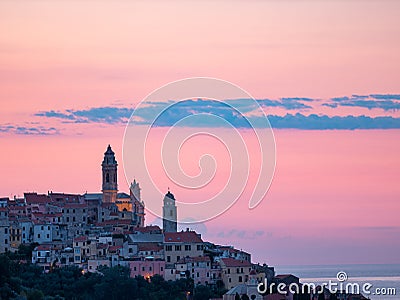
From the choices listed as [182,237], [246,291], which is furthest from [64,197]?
[246,291]

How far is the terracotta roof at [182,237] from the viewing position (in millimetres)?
89938

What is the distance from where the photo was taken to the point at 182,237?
298ft

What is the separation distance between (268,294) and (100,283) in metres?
11.2

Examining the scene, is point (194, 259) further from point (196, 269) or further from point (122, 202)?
point (122, 202)

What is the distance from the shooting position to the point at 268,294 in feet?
269

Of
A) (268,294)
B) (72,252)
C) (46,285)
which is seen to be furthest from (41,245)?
(268,294)

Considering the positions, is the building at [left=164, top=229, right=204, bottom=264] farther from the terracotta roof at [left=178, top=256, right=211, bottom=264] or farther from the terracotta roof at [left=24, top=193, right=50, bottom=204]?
the terracotta roof at [left=24, top=193, right=50, bottom=204]

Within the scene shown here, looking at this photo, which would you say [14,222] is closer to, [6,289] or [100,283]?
[100,283]

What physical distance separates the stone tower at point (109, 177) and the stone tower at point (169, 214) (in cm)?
970

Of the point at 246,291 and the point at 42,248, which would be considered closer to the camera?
the point at 246,291

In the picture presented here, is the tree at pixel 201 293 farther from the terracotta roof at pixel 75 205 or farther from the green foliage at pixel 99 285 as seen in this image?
the terracotta roof at pixel 75 205

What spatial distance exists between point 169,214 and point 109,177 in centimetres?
1238

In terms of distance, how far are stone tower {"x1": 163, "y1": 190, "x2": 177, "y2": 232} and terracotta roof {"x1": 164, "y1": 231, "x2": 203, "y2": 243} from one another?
832 centimetres

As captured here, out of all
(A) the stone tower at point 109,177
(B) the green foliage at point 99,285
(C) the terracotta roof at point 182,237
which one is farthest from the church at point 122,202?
(B) the green foliage at point 99,285
